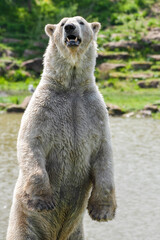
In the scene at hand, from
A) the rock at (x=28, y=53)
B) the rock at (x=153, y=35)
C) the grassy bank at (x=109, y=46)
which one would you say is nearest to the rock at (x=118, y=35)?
the grassy bank at (x=109, y=46)

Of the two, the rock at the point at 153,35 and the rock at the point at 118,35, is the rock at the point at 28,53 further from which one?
the rock at the point at 153,35

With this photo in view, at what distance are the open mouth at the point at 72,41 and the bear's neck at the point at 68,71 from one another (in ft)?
0.32

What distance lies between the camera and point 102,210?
4.50 metres

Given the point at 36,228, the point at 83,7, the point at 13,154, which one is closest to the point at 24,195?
the point at 36,228

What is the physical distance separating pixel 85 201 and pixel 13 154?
7.04 meters

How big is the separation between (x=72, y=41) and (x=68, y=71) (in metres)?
0.27

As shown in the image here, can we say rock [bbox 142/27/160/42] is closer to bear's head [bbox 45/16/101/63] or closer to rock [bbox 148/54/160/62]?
rock [bbox 148/54/160/62]

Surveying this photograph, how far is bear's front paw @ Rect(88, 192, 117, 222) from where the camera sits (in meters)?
4.48

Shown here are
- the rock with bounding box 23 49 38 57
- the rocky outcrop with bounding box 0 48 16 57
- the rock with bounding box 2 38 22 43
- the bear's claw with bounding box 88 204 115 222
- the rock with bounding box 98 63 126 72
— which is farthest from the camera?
the rock with bounding box 2 38 22 43

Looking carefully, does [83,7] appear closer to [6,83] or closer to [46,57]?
[6,83]

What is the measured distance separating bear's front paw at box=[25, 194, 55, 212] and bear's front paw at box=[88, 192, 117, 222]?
0.40m

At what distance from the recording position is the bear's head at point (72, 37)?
4.62 metres

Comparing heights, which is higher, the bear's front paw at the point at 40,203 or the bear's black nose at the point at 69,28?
the bear's black nose at the point at 69,28

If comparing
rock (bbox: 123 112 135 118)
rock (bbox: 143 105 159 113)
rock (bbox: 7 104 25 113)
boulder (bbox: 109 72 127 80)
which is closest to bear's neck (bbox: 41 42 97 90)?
rock (bbox: 123 112 135 118)
